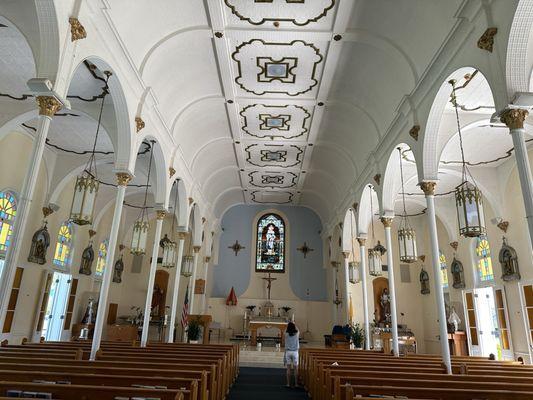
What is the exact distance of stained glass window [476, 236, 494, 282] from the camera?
48.8ft

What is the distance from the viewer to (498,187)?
13.8 meters

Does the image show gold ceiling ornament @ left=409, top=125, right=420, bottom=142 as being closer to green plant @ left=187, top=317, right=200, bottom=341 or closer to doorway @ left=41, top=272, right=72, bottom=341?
green plant @ left=187, top=317, right=200, bottom=341

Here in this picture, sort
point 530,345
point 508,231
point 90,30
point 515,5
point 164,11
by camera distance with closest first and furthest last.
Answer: point 515,5
point 90,30
point 164,11
point 530,345
point 508,231

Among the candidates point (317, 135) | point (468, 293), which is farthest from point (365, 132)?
point (468, 293)

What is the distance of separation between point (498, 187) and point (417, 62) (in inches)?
320

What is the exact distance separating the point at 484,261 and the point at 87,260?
56.6 ft

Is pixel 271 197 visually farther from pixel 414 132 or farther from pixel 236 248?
pixel 414 132

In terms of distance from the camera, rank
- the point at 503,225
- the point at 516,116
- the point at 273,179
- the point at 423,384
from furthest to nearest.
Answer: the point at 273,179 < the point at 503,225 < the point at 516,116 < the point at 423,384

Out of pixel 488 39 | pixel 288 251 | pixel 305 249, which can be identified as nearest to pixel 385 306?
pixel 305 249

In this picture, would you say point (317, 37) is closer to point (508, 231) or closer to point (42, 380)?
point (42, 380)

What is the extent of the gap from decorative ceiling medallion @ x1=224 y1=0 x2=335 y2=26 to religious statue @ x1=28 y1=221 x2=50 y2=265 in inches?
413

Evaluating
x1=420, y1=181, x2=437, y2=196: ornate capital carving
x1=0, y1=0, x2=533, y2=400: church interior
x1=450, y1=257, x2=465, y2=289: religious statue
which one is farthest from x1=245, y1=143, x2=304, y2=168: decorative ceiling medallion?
x1=450, y1=257, x2=465, y2=289: religious statue

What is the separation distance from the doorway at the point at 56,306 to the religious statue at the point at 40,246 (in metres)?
1.78

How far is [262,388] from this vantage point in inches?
352
